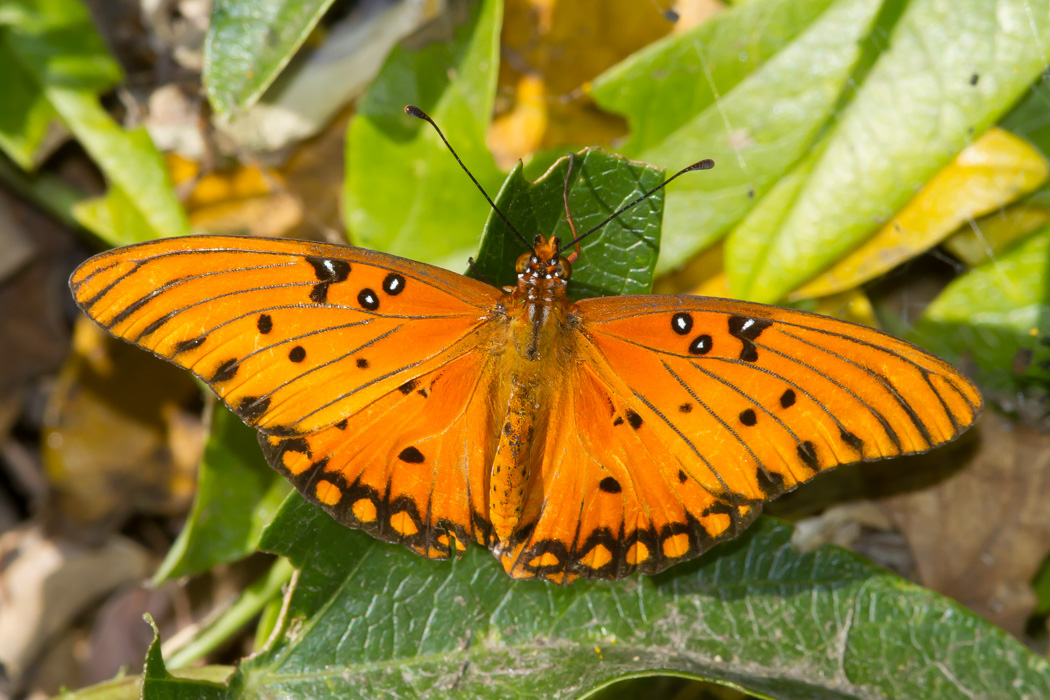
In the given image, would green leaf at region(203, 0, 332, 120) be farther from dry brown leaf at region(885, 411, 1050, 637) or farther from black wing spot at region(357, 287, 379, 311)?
dry brown leaf at region(885, 411, 1050, 637)

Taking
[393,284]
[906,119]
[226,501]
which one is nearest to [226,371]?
[393,284]

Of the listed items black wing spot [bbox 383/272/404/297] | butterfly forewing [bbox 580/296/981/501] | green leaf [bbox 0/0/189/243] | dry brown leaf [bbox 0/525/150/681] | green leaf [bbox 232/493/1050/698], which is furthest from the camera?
dry brown leaf [bbox 0/525/150/681]

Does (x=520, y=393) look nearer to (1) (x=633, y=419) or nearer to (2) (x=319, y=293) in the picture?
(1) (x=633, y=419)

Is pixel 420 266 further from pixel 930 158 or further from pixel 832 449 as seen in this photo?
pixel 930 158

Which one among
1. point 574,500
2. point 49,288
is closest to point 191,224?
point 49,288

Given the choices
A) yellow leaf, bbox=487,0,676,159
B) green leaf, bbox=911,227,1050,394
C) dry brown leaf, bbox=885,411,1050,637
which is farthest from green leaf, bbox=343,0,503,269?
dry brown leaf, bbox=885,411,1050,637

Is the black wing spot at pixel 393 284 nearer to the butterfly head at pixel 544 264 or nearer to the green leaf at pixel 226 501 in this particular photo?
the butterfly head at pixel 544 264

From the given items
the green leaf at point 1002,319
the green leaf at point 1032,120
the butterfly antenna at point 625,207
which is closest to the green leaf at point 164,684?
the butterfly antenna at point 625,207

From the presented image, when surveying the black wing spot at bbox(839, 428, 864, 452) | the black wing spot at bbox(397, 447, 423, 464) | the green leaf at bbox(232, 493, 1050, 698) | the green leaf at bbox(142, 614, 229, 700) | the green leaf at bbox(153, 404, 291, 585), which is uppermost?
the black wing spot at bbox(839, 428, 864, 452)
